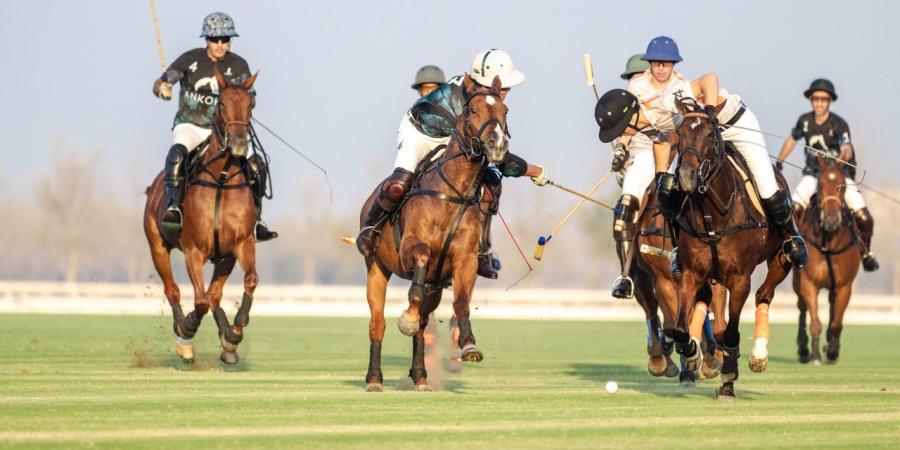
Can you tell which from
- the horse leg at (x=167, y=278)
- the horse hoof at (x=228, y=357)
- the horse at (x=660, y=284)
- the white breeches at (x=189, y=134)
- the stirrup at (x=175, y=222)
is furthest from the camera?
the horse leg at (x=167, y=278)

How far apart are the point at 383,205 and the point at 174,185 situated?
4549 mm

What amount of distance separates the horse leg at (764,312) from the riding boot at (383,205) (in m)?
3.46

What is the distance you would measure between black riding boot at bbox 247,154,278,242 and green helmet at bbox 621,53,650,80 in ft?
15.3

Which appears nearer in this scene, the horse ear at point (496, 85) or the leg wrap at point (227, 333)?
the horse ear at point (496, 85)

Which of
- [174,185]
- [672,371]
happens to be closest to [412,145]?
Result: [174,185]

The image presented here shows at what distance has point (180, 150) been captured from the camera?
63.0 ft

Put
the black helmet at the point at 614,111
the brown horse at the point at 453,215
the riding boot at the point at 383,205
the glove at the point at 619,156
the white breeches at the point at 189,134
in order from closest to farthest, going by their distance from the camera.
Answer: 1. the brown horse at the point at 453,215
2. the riding boot at the point at 383,205
3. the black helmet at the point at 614,111
4. the glove at the point at 619,156
5. the white breeches at the point at 189,134

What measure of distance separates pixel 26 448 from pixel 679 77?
29.4 feet

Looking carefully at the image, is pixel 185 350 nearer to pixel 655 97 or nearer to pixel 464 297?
pixel 464 297

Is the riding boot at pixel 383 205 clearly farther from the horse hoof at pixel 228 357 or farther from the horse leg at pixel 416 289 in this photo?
the horse hoof at pixel 228 357

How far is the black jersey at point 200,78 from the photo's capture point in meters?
19.7

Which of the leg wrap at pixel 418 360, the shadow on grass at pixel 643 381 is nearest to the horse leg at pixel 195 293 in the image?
the leg wrap at pixel 418 360

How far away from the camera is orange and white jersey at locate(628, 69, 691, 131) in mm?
16500

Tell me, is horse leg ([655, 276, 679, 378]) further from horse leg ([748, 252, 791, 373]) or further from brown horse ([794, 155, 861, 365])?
brown horse ([794, 155, 861, 365])
